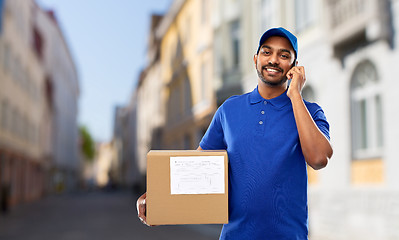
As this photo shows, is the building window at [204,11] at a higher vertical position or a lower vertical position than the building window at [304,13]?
higher

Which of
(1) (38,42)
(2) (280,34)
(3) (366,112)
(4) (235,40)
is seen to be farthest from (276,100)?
(1) (38,42)

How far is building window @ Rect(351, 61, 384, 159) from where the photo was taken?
42.9ft

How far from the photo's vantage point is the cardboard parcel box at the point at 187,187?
88.8 inches

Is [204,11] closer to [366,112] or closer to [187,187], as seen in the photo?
[366,112]

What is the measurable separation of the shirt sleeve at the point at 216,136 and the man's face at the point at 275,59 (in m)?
0.31

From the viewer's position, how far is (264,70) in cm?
237

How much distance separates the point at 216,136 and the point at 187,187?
1.26 ft

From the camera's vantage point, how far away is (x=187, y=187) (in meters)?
2.26

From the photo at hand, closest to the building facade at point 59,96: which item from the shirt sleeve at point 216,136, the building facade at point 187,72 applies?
the building facade at point 187,72

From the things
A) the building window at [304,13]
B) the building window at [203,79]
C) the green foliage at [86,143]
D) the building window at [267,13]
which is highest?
the building window at [267,13]

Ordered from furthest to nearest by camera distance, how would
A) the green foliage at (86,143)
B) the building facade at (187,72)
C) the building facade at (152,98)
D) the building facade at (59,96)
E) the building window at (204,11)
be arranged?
the green foliage at (86,143), the building facade at (59,96), the building facade at (152,98), the building window at (204,11), the building facade at (187,72)

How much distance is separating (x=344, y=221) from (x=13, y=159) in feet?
82.9

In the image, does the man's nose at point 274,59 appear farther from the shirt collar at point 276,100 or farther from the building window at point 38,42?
the building window at point 38,42

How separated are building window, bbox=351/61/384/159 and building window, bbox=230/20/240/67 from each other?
903 cm
